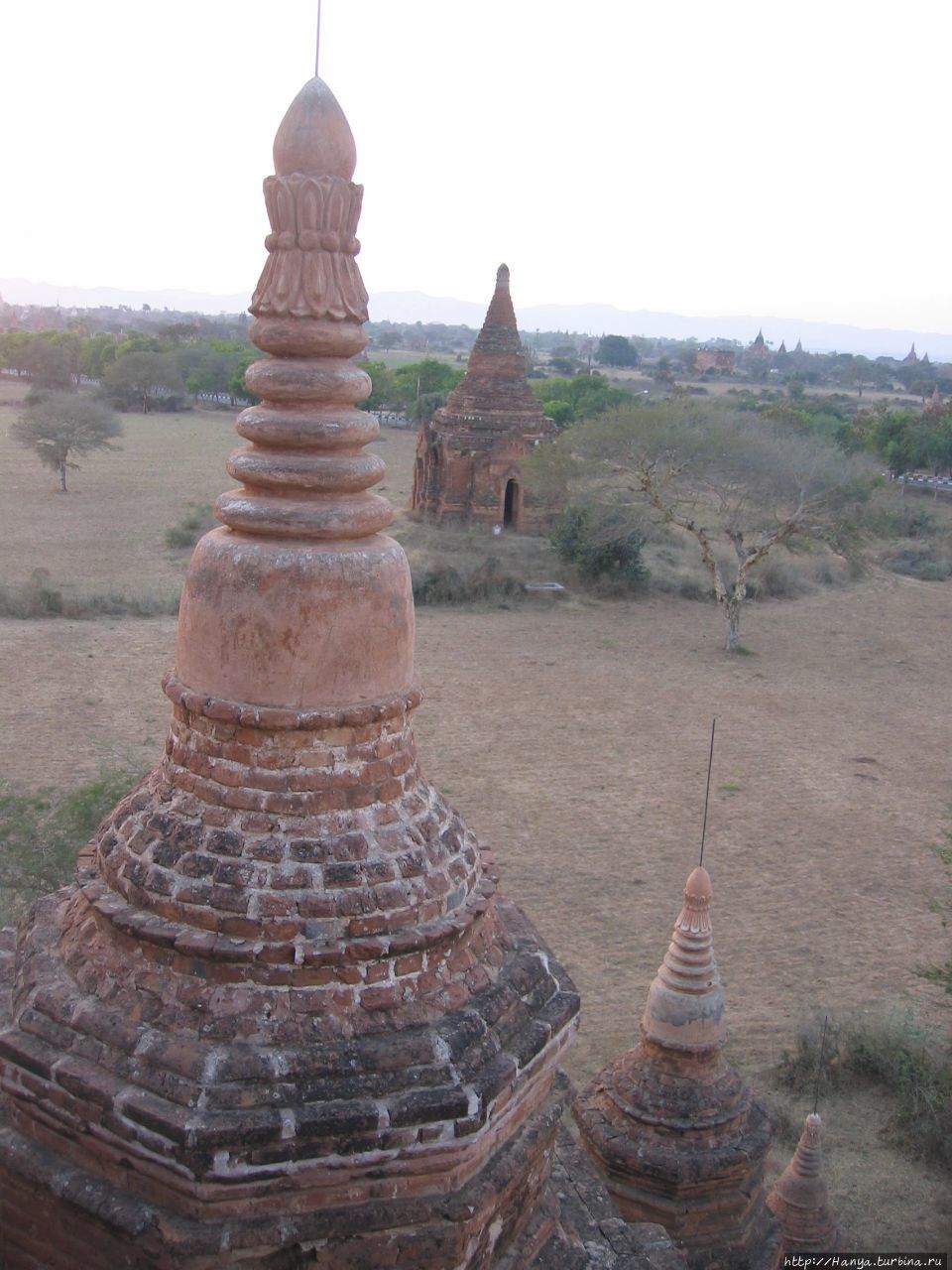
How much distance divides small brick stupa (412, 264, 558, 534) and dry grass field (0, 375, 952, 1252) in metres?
4.34

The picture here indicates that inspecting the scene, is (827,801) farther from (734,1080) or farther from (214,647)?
(214,647)

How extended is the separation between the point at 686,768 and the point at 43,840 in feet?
29.2

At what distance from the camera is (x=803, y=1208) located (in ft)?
20.1

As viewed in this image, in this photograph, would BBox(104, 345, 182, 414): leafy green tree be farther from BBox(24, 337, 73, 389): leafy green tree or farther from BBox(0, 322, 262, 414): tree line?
BBox(24, 337, 73, 389): leafy green tree

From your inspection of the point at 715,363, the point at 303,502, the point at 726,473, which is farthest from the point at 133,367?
the point at 715,363

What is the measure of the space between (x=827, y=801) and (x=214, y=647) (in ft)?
42.4

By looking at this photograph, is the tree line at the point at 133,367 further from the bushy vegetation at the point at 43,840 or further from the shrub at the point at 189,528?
the bushy vegetation at the point at 43,840

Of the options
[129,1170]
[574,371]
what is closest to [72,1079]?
[129,1170]

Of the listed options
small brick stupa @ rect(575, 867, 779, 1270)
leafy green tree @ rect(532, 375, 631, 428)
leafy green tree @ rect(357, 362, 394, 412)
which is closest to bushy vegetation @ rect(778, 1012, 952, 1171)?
small brick stupa @ rect(575, 867, 779, 1270)

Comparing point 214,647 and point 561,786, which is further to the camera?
point 561,786

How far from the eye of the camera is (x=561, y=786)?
1448 centimetres

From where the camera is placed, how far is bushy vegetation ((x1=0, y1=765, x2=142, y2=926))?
908cm

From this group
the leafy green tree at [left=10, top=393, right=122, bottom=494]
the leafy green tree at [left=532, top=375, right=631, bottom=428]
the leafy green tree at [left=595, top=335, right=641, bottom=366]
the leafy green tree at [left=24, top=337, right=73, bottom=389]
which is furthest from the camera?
the leafy green tree at [left=595, top=335, right=641, bottom=366]

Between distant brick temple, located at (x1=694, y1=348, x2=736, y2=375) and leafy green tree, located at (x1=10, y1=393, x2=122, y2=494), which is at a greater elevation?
distant brick temple, located at (x1=694, y1=348, x2=736, y2=375)
